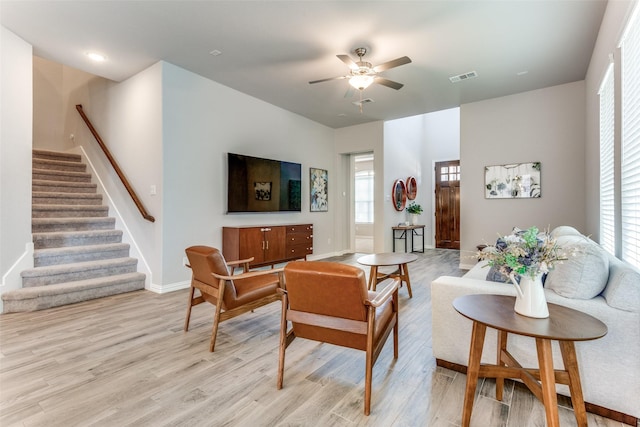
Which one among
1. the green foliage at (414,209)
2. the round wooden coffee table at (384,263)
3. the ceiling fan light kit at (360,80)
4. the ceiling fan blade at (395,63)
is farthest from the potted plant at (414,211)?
the ceiling fan blade at (395,63)

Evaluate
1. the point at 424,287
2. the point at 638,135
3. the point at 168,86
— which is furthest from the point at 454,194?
the point at 168,86

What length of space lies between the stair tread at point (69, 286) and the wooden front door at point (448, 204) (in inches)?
284

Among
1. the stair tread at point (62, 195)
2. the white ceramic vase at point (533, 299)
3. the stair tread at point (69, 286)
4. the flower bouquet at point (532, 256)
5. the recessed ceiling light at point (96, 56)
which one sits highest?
the recessed ceiling light at point (96, 56)

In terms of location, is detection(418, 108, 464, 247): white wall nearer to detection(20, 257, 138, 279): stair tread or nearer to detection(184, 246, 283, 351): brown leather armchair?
detection(184, 246, 283, 351): brown leather armchair

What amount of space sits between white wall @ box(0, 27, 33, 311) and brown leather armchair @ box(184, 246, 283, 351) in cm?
239

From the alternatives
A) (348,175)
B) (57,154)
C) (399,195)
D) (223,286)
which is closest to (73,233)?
(57,154)

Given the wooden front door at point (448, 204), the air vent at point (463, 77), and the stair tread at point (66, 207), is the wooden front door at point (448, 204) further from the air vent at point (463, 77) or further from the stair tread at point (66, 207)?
the stair tread at point (66, 207)

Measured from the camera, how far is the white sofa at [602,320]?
61.7 inches

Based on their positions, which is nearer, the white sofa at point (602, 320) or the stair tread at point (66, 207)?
the white sofa at point (602, 320)

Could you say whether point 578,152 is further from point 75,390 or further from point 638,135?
point 75,390

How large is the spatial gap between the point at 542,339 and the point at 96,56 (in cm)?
527

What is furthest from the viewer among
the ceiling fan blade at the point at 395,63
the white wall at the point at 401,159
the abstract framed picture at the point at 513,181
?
the white wall at the point at 401,159

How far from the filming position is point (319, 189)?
6.70 metres

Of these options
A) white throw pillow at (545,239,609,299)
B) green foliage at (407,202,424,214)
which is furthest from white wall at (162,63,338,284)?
white throw pillow at (545,239,609,299)
